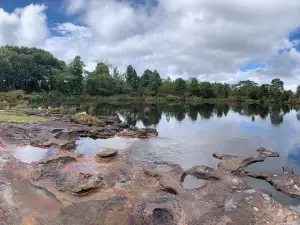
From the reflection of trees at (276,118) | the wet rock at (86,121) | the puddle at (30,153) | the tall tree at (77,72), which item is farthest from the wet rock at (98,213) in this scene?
the tall tree at (77,72)

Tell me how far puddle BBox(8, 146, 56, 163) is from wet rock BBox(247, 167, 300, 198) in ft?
35.6

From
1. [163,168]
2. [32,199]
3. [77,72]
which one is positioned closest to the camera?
[32,199]

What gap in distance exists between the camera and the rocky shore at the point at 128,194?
24.6 feet

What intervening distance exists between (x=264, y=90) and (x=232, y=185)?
83.3m

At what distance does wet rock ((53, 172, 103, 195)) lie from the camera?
30.5 feet

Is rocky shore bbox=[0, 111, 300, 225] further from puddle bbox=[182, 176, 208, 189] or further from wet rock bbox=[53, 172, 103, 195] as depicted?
puddle bbox=[182, 176, 208, 189]

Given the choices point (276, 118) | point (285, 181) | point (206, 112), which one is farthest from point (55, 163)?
point (206, 112)

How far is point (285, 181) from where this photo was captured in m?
10.8

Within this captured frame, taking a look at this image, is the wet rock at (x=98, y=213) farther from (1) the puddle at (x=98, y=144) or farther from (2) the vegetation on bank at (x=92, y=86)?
(2) the vegetation on bank at (x=92, y=86)

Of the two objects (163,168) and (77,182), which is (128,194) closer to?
(77,182)

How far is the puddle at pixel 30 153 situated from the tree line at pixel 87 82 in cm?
4896

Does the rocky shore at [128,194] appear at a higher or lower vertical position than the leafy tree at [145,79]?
lower

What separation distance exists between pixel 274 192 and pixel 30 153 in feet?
41.4

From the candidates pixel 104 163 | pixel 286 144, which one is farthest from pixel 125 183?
pixel 286 144
